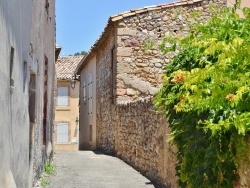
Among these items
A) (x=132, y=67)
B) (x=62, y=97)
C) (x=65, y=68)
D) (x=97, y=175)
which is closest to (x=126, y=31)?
(x=132, y=67)

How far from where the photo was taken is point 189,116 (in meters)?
5.69

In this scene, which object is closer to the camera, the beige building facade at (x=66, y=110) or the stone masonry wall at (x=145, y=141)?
the stone masonry wall at (x=145, y=141)

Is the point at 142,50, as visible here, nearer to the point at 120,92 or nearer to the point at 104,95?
the point at 120,92

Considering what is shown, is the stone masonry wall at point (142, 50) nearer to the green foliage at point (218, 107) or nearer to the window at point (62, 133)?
the green foliage at point (218, 107)

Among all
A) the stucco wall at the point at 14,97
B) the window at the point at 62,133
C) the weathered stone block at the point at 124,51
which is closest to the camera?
the stucco wall at the point at 14,97

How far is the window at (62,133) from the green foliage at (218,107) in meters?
28.7

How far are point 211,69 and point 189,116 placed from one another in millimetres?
1082

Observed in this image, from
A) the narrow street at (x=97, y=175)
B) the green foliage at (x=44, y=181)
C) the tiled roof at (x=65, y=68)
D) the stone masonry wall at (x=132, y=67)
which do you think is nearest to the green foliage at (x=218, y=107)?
the narrow street at (x=97, y=175)

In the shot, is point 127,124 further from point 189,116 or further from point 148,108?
point 189,116

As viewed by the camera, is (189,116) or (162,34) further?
(162,34)

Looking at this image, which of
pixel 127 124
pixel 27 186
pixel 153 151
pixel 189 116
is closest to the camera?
pixel 189 116

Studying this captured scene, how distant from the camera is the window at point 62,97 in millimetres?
34156

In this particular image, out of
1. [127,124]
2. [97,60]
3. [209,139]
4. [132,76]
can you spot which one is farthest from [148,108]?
[97,60]

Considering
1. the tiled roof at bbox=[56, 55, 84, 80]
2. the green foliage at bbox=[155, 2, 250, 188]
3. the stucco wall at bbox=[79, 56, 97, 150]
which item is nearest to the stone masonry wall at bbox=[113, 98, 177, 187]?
the green foliage at bbox=[155, 2, 250, 188]
